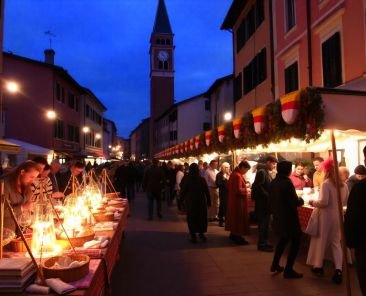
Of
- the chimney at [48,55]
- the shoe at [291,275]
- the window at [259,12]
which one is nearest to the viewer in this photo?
the shoe at [291,275]

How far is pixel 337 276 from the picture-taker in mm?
6070

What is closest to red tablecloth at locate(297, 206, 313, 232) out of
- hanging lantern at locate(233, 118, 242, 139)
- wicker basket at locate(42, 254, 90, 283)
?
hanging lantern at locate(233, 118, 242, 139)

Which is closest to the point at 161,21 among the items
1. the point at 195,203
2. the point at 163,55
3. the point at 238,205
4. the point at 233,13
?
the point at 163,55

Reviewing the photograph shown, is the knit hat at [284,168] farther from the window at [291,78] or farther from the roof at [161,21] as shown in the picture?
the roof at [161,21]

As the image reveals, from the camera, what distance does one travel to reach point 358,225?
3.61 meters

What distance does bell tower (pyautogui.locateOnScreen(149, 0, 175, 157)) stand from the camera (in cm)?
7331

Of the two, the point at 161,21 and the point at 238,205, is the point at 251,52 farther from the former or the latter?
the point at 161,21

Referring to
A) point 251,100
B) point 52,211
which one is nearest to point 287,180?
point 52,211

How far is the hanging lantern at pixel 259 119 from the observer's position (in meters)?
7.17

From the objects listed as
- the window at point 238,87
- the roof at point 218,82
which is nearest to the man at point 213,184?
the window at point 238,87

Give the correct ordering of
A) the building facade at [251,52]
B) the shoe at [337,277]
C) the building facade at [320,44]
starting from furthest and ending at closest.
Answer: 1. the building facade at [251,52]
2. the building facade at [320,44]
3. the shoe at [337,277]

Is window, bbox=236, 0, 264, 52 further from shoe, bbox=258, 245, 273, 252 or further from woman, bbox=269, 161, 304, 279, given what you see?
woman, bbox=269, 161, 304, 279

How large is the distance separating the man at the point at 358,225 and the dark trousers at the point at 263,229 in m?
4.54

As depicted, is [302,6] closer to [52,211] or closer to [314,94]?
[314,94]
